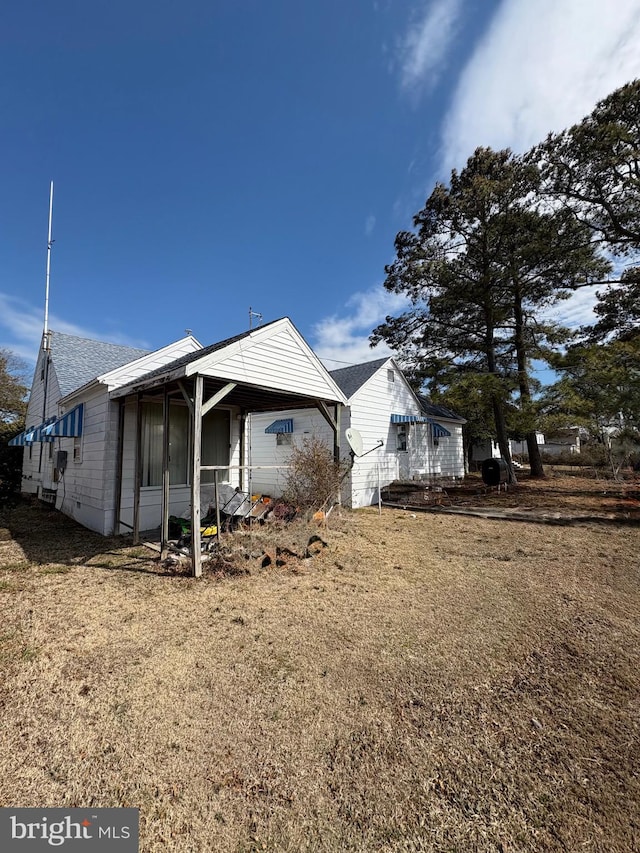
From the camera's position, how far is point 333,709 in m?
2.59

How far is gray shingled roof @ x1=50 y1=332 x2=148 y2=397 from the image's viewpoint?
10.7m

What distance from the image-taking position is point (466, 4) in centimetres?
754

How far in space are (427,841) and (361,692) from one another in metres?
A: 1.14

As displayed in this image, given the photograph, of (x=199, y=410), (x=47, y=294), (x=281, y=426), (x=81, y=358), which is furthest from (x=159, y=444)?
(x=47, y=294)

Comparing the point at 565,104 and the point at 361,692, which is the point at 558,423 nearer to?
the point at 565,104

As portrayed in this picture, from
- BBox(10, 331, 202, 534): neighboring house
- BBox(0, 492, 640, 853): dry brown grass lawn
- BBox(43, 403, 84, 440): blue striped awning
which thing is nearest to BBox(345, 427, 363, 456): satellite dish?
BBox(0, 492, 640, 853): dry brown grass lawn

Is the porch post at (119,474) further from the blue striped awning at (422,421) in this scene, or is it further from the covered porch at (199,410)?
the blue striped awning at (422,421)

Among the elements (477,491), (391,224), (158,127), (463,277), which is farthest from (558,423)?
(158,127)

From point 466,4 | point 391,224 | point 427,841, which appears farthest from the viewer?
point 391,224

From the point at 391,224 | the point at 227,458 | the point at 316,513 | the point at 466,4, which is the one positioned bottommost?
the point at 316,513

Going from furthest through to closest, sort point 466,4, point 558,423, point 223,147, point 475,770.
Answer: point 558,423 → point 223,147 → point 466,4 → point 475,770

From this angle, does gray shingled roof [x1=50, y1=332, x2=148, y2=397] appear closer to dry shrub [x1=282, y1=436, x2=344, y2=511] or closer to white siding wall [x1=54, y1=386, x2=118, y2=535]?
white siding wall [x1=54, y1=386, x2=118, y2=535]

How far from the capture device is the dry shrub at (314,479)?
27.1ft

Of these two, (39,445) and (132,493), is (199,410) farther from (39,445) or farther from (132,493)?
(39,445)
